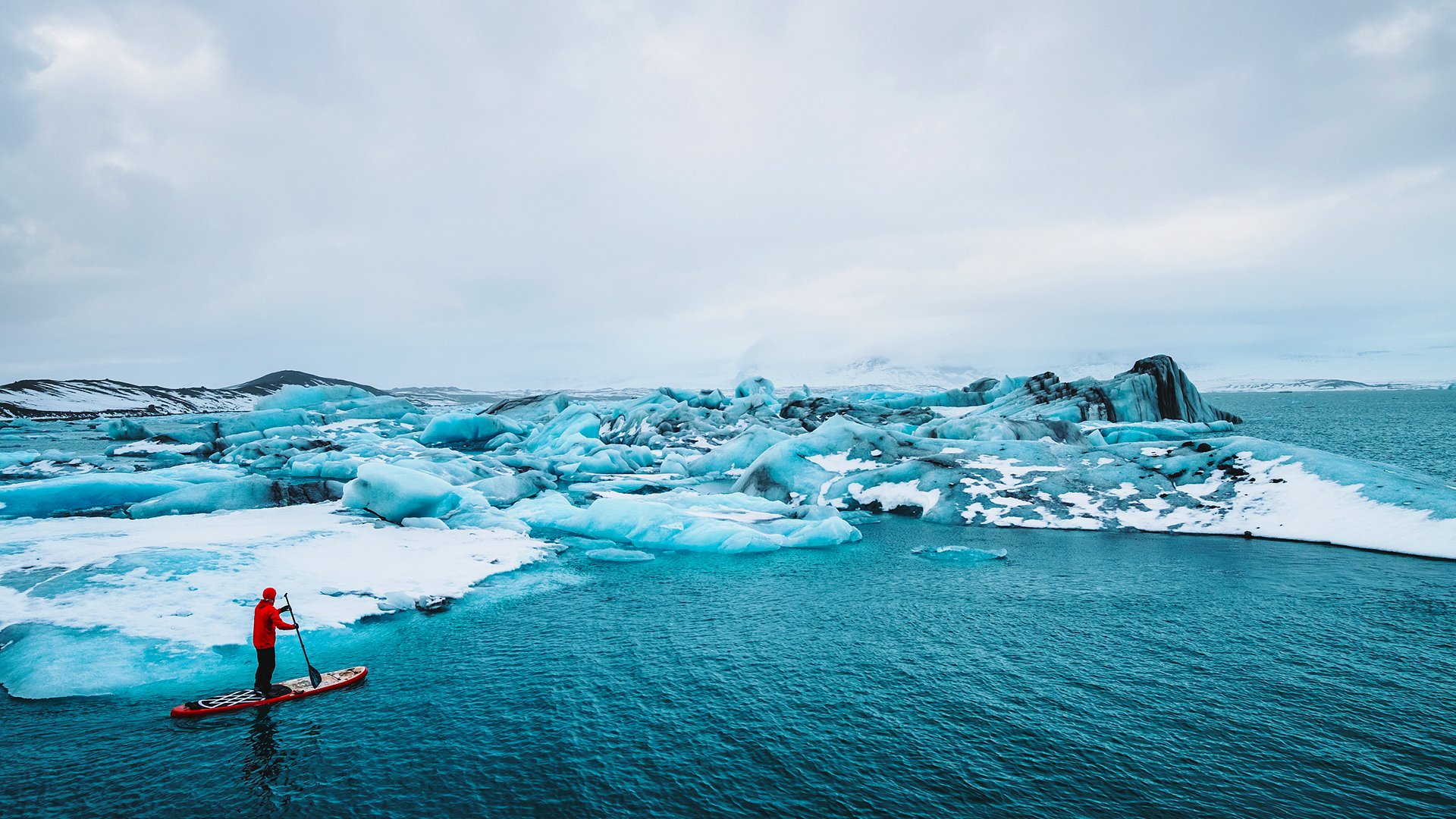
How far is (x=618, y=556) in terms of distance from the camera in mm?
25125

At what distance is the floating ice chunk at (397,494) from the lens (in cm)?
2733

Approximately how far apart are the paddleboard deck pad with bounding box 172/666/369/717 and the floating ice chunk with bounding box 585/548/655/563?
450 inches

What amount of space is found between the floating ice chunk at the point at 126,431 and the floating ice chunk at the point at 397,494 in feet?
181

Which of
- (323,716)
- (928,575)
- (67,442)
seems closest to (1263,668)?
(928,575)

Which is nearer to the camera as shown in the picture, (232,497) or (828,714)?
(828,714)

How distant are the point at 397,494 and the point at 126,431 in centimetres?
5890

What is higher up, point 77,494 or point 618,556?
point 77,494

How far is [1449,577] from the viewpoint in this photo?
2036 centimetres

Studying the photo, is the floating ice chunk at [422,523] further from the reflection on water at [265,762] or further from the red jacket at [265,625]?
the reflection on water at [265,762]

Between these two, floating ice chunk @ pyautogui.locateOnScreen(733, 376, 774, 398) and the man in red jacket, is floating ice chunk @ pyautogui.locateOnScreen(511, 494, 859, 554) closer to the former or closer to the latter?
the man in red jacket

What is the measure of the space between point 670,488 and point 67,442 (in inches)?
2840

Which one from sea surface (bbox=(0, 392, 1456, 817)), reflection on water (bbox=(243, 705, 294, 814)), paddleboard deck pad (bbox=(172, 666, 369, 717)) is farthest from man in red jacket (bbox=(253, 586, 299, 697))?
sea surface (bbox=(0, 392, 1456, 817))

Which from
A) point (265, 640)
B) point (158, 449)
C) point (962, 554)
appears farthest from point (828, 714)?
point (158, 449)

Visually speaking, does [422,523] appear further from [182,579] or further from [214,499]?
[182,579]
